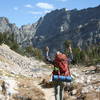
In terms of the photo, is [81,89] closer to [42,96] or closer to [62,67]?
[42,96]

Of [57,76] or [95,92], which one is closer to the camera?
[57,76]

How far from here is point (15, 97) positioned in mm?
27234

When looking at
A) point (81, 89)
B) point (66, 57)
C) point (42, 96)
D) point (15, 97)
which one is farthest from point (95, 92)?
point (66, 57)

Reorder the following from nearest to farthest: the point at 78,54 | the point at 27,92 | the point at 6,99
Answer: the point at 6,99
the point at 27,92
the point at 78,54

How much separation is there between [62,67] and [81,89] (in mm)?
13893

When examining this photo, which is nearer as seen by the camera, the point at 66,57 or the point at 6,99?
the point at 66,57

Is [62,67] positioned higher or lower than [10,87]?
higher

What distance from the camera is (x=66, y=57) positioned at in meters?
15.9

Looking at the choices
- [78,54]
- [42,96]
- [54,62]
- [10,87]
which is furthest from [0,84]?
[78,54]

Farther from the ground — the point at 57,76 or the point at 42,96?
the point at 57,76

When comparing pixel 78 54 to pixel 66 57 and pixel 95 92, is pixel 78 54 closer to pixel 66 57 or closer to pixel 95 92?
pixel 95 92

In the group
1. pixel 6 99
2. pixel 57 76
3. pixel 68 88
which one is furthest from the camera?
pixel 68 88

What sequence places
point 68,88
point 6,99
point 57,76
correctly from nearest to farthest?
point 57,76 < point 6,99 < point 68,88

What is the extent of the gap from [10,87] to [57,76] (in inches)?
590
